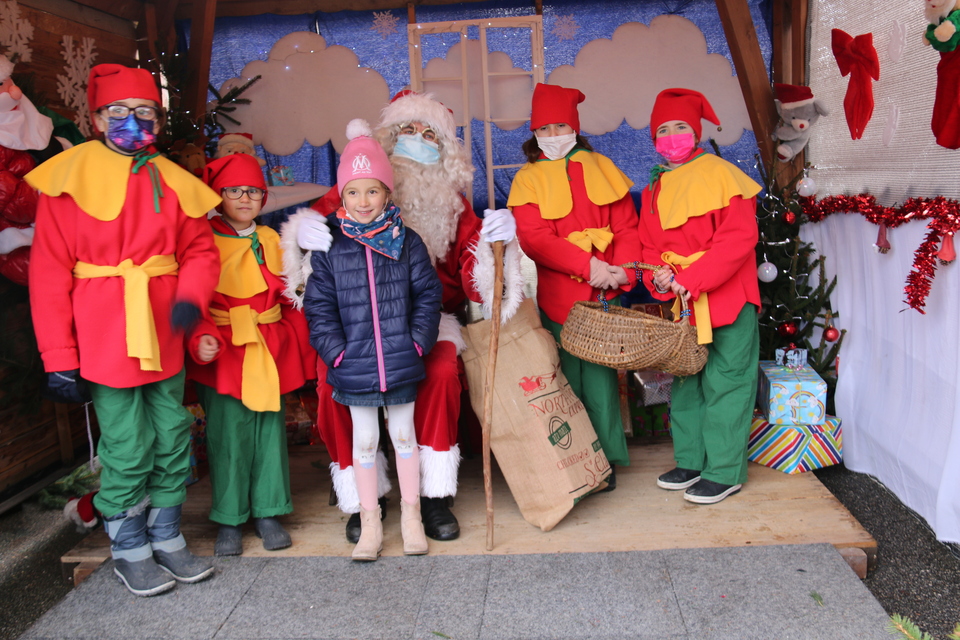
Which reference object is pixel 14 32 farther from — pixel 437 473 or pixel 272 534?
pixel 437 473

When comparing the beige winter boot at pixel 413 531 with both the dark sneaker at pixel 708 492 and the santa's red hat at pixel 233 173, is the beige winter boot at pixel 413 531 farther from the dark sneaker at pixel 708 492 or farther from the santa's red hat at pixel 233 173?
the santa's red hat at pixel 233 173

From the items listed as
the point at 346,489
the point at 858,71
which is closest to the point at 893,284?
the point at 858,71

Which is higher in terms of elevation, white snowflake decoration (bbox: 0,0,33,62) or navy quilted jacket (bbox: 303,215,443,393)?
white snowflake decoration (bbox: 0,0,33,62)

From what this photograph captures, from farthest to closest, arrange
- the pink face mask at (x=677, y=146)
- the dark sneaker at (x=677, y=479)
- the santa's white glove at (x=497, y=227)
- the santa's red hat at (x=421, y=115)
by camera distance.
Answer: the dark sneaker at (x=677, y=479) → the santa's red hat at (x=421, y=115) → the pink face mask at (x=677, y=146) → the santa's white glove at (x=497, y=227)

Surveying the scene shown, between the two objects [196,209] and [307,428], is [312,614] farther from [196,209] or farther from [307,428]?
[307,428]

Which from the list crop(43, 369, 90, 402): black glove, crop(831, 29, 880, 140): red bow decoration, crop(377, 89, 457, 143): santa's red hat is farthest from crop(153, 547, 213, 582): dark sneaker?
crop(831, 29, 880, 140): red bow decoration

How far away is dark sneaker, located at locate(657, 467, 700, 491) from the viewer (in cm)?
357

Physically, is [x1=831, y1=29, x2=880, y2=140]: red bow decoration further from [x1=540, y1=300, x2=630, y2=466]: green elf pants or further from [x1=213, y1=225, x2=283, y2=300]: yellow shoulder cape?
[x1=213, y1=225, x2=283, y2=300]: yellow shoulder cape

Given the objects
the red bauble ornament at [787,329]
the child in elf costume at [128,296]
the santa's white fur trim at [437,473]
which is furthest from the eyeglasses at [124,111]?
the red bauble ornament at [787,329]

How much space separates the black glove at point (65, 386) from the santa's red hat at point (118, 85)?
1.00 metres

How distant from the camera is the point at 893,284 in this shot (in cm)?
353

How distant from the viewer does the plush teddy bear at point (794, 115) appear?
14.0 feet

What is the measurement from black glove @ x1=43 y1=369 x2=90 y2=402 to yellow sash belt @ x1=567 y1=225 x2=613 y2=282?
7.05 ft

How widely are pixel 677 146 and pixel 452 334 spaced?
4.40 feet
